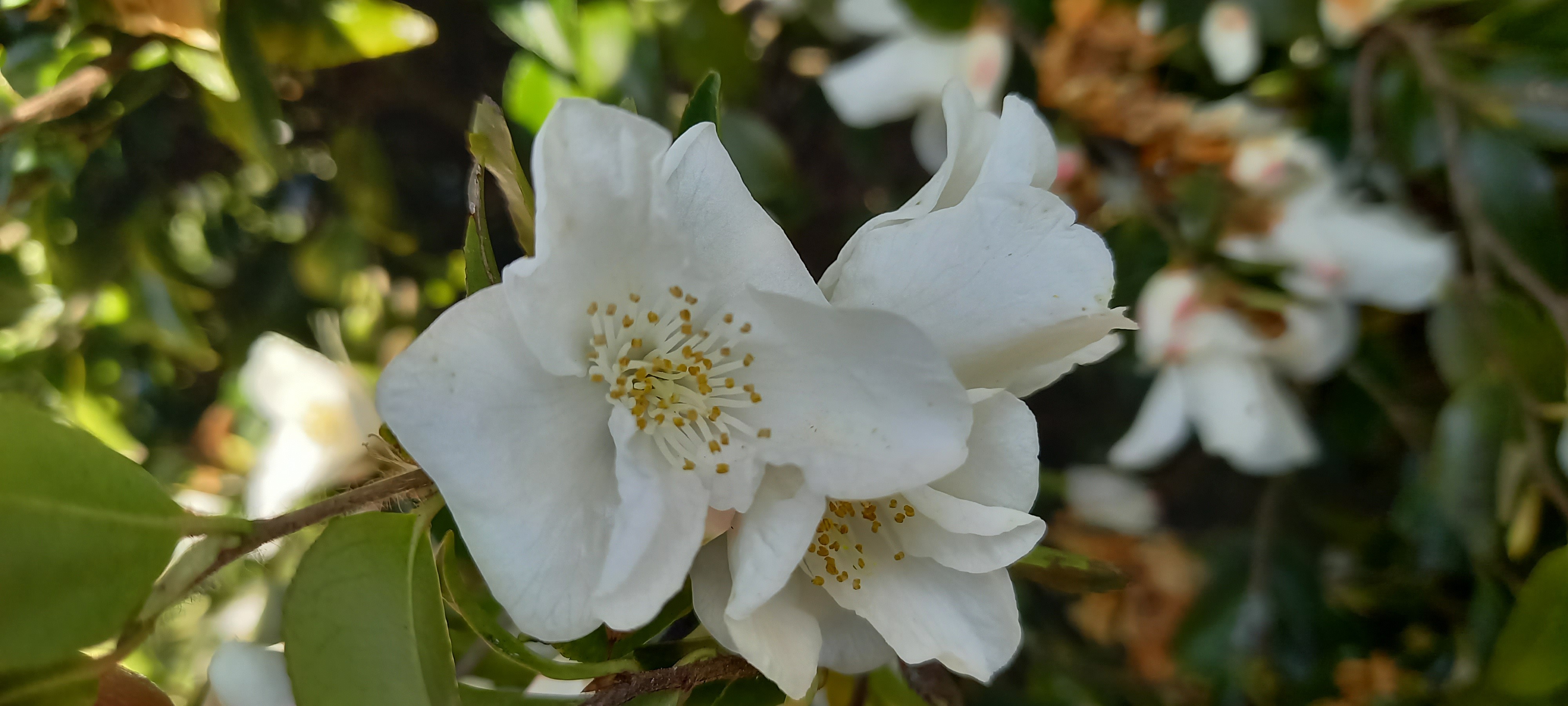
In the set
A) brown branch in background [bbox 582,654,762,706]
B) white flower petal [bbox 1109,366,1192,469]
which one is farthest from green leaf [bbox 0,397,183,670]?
white flower petal [bbox 1109,366,1192,469]

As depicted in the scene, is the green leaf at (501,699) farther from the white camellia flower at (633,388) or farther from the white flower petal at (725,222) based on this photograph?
the white flower petal at (725,222)

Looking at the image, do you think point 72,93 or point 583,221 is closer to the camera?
point 583,221

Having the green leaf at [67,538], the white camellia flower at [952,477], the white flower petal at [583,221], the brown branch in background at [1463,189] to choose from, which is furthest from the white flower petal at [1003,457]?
the brown branch in background at [1463,189]

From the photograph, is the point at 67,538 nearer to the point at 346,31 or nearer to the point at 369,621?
the point at 369,621

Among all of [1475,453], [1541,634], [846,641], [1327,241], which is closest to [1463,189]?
[1327,241]

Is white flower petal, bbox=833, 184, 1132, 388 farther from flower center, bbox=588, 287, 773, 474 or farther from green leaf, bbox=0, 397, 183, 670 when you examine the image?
green leaf, bbox=0, 397, 183, 670

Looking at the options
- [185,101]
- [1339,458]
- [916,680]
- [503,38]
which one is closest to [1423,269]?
[1339,458]
